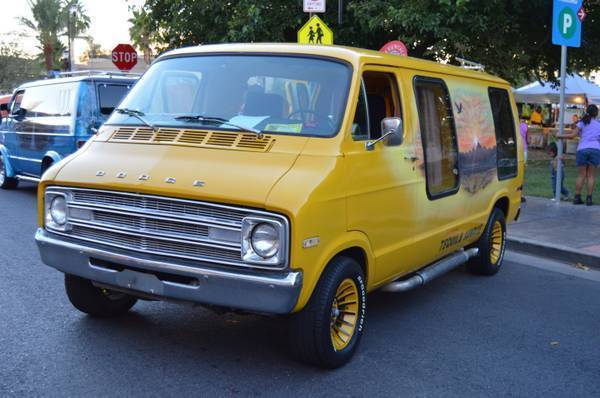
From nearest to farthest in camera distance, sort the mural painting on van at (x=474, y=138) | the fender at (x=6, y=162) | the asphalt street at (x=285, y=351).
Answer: the asphalt street at (x=285, y=351)
the mural painting on van at (x=474, y=138)
the fender at (x=6, y=162)

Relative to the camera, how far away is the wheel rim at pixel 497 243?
24.0 feet

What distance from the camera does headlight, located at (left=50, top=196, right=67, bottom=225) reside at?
14.7 feet

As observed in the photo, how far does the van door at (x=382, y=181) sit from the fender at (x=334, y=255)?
6cm

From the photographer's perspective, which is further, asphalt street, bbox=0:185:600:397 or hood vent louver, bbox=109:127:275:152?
hood vent louver, bbox=109:127:275:152

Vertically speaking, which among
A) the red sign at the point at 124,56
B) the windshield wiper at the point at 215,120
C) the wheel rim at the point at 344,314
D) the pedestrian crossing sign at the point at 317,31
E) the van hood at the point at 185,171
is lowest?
the wheel rim at the point at 344,314

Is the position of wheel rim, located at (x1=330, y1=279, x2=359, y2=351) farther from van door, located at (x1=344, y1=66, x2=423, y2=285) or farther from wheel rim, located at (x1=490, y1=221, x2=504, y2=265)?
wheel rim, located at (x1=490, y1=221, x2=504, y2=265)

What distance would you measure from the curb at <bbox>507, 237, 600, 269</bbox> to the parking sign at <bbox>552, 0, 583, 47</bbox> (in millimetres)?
4093

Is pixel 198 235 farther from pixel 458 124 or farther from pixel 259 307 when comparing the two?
pixel 458 124

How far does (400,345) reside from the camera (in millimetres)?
4930

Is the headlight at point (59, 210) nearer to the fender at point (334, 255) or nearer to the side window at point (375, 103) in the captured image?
the fender at point (334, 255)

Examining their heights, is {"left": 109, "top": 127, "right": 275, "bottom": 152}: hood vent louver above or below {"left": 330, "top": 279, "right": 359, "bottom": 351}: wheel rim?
above

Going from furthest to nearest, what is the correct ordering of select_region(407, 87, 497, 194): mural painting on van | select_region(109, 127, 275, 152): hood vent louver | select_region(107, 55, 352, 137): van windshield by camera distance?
select_region(407, 87, 497, 194): mural painting on van < select_region(107, 55, 352, 137): van windshield < select_region(109, 127, 275, 152): hood vent louver

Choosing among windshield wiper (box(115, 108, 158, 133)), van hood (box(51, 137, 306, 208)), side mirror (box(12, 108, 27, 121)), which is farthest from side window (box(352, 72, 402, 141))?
side mirror (box(12, 108, 27, 121))

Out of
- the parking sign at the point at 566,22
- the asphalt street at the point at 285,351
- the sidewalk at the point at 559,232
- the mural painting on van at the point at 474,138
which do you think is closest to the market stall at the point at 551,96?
the parking sign at the point at 566,22
